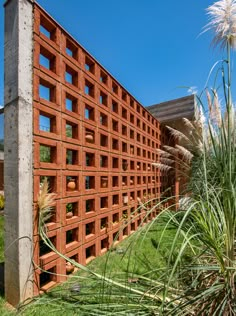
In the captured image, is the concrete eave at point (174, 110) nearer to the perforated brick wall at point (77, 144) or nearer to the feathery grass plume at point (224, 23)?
the perforated brick wall at point (77, 144)

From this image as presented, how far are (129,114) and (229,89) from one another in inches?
91.5

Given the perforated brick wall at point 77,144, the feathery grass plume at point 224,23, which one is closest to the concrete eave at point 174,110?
the perforated brick wall at point 77,144

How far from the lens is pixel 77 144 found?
81.1 inches

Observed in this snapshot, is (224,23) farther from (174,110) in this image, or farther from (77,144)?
(174,110)

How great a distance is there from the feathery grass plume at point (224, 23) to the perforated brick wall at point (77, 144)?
99 cm

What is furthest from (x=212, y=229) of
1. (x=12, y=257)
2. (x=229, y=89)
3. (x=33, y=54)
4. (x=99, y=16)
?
(x=99, y=16)

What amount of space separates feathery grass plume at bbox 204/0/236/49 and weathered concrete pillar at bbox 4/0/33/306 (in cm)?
116

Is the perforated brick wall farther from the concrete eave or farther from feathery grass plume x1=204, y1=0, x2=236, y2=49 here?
the concrete eave

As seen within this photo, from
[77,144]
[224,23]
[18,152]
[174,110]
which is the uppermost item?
[174,110]

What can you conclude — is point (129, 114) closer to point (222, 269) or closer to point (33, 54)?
point (33, 54)

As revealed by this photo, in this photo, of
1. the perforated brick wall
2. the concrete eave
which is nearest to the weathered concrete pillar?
the perforated brick wall

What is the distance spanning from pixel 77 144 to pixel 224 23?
141 centimetres

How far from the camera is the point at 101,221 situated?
2.64 meters

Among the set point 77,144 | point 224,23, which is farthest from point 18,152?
point 224,23
